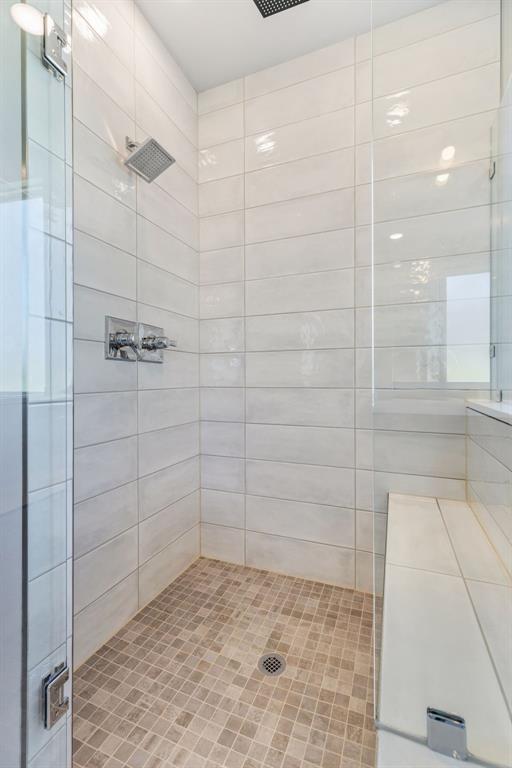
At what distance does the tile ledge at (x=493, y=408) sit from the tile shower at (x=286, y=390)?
17 millimetres

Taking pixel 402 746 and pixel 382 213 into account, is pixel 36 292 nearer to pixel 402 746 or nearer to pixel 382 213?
pixel 402 746

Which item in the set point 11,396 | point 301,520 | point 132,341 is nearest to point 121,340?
point 132,341

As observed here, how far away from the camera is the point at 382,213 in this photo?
5.29 ft

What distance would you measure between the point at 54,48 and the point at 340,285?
1.33m

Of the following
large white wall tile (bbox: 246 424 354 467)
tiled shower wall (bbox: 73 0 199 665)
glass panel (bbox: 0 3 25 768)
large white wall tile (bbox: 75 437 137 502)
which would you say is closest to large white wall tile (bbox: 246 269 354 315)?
tiled shower wall (bbox: 73 0 199 665)

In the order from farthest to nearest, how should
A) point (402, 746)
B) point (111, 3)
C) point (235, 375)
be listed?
1. point (235, 375)
2. point (111, 3)
3. point (402, 746)

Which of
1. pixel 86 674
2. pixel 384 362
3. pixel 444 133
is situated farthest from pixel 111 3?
pixel 86 674

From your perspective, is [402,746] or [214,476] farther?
[214,476]

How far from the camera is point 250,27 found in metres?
1.62

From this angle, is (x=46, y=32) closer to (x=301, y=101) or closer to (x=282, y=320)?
(x=282, y=320)

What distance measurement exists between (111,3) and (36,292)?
5.17 feet

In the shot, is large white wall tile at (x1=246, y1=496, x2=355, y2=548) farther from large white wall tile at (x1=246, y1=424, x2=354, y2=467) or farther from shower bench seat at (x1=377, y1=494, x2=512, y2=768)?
shower bench seat at (x1=377, y1=494, x2=512, y2=768)

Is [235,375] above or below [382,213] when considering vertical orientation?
below

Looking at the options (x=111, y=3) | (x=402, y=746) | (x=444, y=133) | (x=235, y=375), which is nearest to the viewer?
(x=402, y=746)
